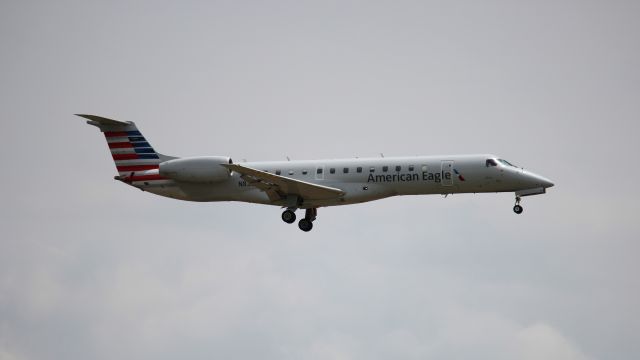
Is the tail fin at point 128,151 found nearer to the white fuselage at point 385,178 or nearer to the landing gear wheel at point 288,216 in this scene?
the white fuselage at point 385,178

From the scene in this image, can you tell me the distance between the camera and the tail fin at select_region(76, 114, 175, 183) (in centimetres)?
4759

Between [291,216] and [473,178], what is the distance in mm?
8392

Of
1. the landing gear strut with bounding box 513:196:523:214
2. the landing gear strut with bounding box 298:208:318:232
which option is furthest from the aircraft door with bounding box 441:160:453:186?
the landing gear strut with bounding box 298:208:318:232

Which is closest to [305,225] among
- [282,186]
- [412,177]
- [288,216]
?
[288,216]

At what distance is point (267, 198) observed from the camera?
4616 cm

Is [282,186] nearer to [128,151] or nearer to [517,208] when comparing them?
[128,151]

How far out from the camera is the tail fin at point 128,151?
47594 millimetres

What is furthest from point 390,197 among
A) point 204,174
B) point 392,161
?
point 204,174

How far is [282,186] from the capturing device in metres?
44.5

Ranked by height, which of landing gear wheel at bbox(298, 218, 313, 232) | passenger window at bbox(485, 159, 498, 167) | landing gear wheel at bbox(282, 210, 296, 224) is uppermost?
passenger window at bbox(485, 159, 498, 167)

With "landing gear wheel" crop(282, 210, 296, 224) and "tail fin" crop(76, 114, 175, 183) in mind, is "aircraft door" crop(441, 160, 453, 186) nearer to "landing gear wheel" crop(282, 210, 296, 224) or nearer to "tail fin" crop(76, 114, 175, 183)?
"landing gear wheel" crop(282, 210, 296, 224)

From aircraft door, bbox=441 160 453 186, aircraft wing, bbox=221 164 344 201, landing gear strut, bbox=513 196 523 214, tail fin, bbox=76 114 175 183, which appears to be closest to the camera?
aircraft door, bbox=441 160 453 186

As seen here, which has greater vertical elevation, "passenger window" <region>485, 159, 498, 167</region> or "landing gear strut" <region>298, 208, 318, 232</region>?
"passenger window" <region>485, 159, 498, 167</region>

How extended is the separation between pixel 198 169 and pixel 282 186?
13.3ft
